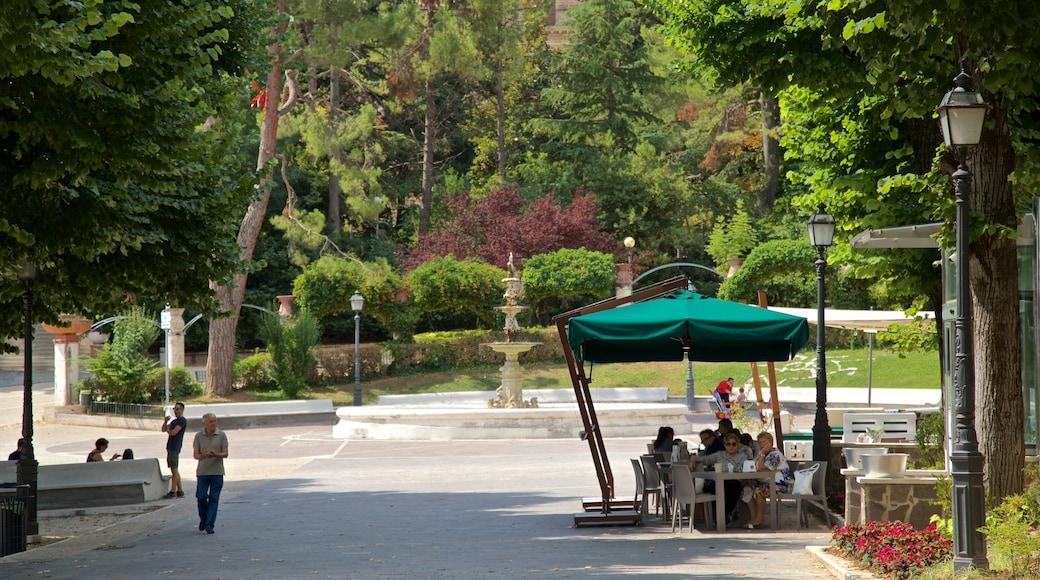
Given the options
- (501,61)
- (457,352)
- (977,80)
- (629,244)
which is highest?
(501,61)

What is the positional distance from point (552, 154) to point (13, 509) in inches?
1662

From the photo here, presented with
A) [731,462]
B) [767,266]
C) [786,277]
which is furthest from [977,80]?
[786,277]

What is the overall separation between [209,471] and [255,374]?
24.8 m

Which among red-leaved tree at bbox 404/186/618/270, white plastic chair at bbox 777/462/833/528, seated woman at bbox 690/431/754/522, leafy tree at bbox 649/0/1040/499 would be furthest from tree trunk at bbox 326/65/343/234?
white plastic chair at bbox 777/462/833/528

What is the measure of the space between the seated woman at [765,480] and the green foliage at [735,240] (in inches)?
1336

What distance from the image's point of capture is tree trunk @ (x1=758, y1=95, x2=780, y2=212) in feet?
162

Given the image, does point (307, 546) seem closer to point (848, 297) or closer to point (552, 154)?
point (848, 297)

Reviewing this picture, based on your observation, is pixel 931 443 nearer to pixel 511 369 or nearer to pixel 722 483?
pixel 722 483

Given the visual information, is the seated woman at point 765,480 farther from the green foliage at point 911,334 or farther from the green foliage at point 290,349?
the green foliage at point 290,349

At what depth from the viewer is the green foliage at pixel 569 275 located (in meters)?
42.6

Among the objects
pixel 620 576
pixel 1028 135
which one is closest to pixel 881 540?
pixel 620 576

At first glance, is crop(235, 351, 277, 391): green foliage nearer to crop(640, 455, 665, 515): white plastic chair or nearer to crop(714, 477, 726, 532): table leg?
crop(640, 455, 665, 515): white plastic chair

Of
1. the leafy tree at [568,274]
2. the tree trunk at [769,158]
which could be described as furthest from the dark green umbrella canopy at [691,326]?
the tree trunk at [769,158]

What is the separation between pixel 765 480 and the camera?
491 inches
